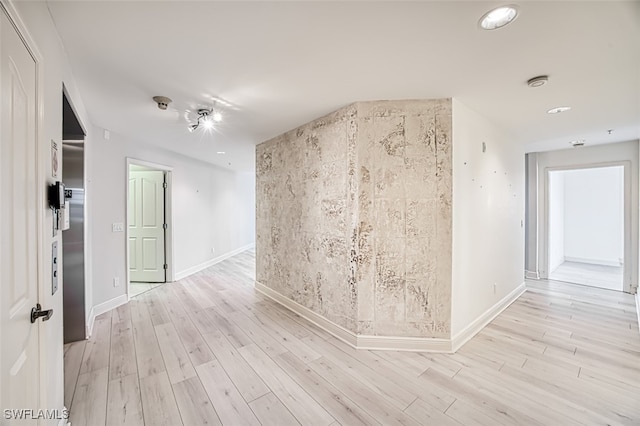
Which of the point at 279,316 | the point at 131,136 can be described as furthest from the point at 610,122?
the point at 131,136

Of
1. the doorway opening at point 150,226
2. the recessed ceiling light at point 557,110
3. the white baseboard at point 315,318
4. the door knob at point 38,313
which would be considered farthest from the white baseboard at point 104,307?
the recessed ceiling light at point 557,110

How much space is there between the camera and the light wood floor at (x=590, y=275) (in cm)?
467

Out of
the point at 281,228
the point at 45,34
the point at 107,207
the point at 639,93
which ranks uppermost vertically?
the point at 639,93

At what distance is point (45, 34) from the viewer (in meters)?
1.33

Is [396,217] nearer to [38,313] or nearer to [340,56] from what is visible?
[340,56]

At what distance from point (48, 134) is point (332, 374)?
2.47 metres

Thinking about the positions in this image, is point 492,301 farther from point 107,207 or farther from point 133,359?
point 107,207

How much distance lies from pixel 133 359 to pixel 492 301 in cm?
397

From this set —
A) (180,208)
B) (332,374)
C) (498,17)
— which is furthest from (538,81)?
(180,208)

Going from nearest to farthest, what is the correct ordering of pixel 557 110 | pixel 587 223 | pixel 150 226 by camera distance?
pixel 557 110
pixel 150 226
pixel 587 223

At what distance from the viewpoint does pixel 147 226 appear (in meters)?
4.76

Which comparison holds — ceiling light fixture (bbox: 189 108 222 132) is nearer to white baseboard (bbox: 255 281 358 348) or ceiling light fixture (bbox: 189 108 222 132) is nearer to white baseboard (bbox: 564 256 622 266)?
white baseboard (bbox: 255 281 358 348)

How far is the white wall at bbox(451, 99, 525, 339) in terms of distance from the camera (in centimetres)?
256

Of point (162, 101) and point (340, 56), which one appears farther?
point (162, 101)
